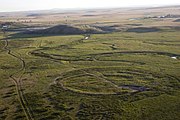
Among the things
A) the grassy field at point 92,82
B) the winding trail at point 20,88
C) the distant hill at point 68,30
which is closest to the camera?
the grassy field at point 92,82

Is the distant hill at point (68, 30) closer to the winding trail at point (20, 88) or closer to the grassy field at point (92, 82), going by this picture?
the grassy field at point (92, 82)

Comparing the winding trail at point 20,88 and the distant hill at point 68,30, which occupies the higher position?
the distant hill at point 68,30

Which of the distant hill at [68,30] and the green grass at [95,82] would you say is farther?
the distant hill at [68,30]

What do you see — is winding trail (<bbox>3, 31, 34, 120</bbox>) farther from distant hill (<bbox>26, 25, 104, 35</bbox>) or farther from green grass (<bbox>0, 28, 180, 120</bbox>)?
distant hill (<bbox>26, 25, 104, 35</bbox>)

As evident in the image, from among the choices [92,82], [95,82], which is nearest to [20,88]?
[92,82]

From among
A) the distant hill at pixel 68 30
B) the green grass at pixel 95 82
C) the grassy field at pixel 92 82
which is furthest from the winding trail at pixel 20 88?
the distant hill at pixel 68 30

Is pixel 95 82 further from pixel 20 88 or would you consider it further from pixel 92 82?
pixel 20 88

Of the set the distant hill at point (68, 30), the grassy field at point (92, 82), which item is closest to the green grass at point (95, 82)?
→ the grassy field at point (92, 82)

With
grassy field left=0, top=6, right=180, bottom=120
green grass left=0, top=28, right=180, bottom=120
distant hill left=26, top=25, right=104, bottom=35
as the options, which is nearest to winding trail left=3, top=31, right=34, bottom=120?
grassy field left=0, top=6, right=180, bottom=120

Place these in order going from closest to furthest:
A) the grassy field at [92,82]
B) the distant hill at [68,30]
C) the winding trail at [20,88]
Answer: the grassy field at [92,82] → the winding trail at [20,88] → the distant hill at [68,30]
